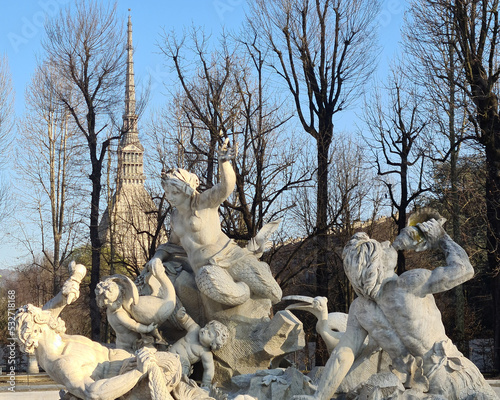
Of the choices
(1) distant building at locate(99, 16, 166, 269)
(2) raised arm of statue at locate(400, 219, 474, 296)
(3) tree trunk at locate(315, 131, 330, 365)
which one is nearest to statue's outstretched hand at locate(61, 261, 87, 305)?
(2) raised arm of statue at locate(400, 219, 474, 296)

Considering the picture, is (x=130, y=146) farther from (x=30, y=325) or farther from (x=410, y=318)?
(x=410, y=318)

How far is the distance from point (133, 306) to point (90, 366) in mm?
1213

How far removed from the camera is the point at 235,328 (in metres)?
6.52

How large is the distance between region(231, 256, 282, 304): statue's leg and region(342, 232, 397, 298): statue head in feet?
5.99

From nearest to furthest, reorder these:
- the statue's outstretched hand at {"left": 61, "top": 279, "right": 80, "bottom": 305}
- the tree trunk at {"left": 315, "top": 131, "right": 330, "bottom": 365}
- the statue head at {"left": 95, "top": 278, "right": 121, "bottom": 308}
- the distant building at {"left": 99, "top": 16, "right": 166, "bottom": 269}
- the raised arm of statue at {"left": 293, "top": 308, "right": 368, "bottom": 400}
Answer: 1. the raised arm of statue at {"left": 293, "top": 308, "right": 368, "bottom": 400}
2. the statue's outstretched hand at {"left": 61, "top": 279, "right": 80, "bottom": 305}
3. the statue head at {"left": 95, "top": 278, "right": 121, "bottom": 308}
4. the tree trunk at {"left": 315, "top": 131, "right": 330, "bottom": 365}
5. the distant building at {"left": 99, "top": 16, "right": 166, "bottom": 269}

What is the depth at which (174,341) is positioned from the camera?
6539 millimetres

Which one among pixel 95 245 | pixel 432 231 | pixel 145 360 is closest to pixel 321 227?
pixel 95 245

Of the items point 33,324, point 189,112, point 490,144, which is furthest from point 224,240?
point 189,112

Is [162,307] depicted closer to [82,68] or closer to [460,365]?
[460,365]

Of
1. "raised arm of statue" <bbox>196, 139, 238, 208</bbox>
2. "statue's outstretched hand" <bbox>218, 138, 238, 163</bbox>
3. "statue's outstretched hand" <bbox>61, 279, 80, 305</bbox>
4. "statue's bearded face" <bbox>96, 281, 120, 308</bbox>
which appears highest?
"statue's outstretched hand" <bbox>218, 138, 238, 163</bbox>

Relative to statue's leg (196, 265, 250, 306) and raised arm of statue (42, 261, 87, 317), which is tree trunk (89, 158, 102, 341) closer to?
statue's leg (196, 265, 250, 306)

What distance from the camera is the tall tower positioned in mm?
17922

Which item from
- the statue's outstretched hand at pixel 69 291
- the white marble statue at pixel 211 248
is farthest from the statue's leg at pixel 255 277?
the statue's outstretched hand at pixel 69 291

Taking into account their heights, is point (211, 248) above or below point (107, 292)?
above
